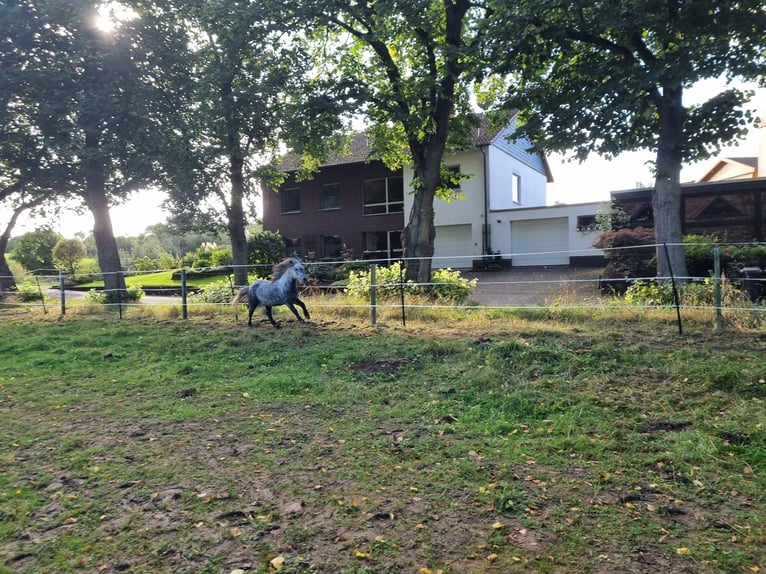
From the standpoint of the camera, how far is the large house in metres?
23.3

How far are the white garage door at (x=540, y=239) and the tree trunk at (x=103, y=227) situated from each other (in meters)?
16.7

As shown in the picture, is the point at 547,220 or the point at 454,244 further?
the point at 454,244

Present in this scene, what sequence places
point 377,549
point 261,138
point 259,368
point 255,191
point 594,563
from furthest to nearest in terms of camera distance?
point 255,191, point 261,138, point 259,368, point 377,549, point 594,563

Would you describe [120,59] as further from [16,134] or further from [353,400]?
[353,400]

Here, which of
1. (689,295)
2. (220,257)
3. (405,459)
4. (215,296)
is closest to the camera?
(405,459)

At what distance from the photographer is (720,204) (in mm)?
15672

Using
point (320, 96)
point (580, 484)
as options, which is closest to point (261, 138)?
point (320, 96)

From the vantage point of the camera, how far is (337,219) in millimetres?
26969

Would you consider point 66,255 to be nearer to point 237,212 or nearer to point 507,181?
point 237,212

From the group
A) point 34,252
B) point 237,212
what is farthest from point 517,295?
point 34,252

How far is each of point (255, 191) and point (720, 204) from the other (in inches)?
603

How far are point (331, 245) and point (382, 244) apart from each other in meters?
2.96

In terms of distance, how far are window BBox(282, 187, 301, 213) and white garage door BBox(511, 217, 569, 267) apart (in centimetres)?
1215

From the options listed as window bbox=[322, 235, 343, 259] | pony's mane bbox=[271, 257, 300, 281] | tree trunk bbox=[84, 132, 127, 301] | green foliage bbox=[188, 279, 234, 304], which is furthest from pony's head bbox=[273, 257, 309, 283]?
window bbox=[322, 235, 343, 259]
